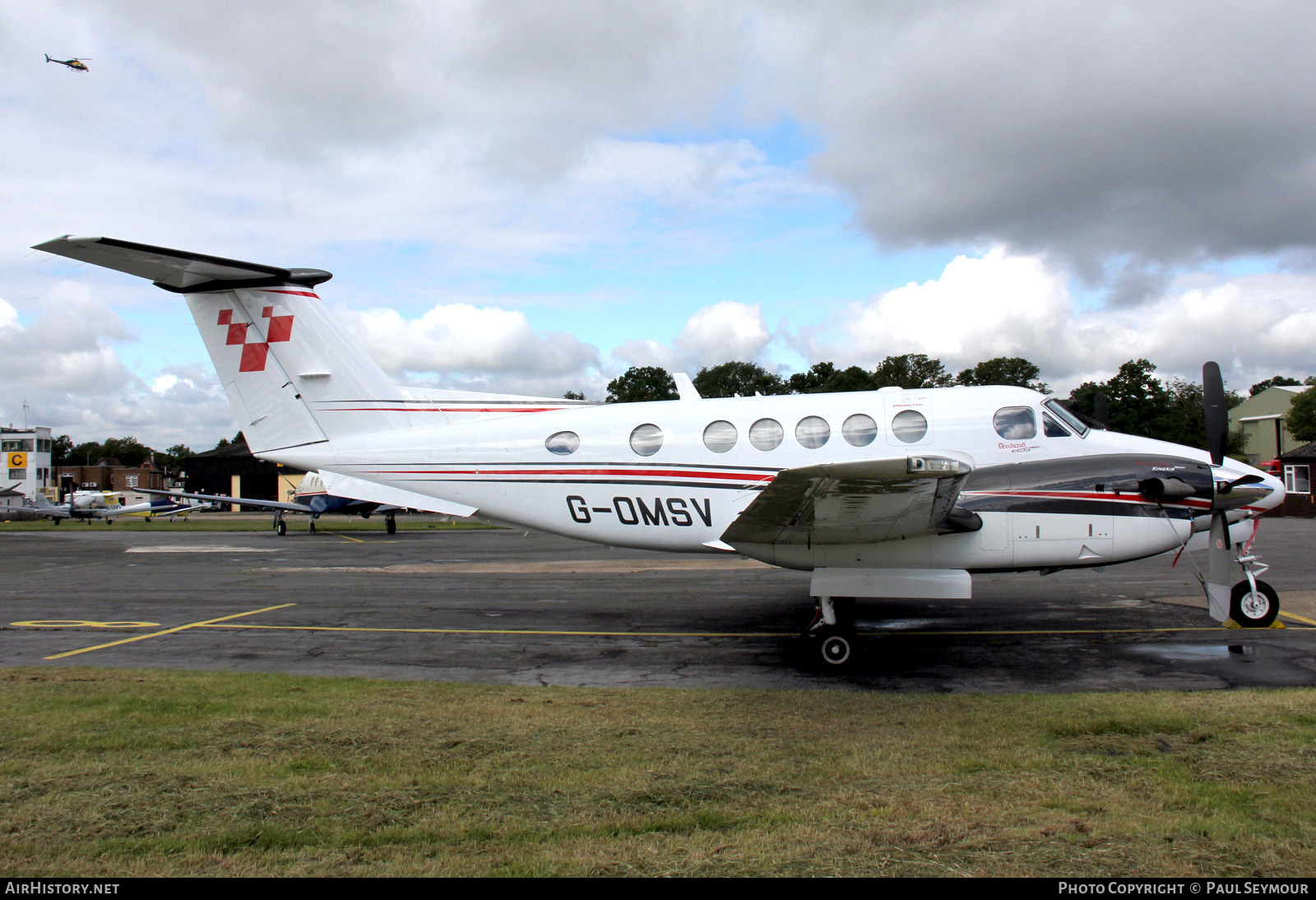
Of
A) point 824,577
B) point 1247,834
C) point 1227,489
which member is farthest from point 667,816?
point 1227,489

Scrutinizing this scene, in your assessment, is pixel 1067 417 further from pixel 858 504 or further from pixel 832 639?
pixel 832 639

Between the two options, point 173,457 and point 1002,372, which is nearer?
point 1002,372

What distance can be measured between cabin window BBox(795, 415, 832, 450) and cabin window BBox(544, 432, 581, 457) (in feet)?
9.57

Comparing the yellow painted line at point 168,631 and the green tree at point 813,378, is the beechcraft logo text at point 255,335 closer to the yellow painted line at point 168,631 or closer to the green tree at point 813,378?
the yellow painted line at point 168,631

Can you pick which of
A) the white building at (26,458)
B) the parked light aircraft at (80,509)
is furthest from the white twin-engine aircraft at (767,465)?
the white building at (26,458)

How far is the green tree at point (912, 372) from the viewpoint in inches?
2965

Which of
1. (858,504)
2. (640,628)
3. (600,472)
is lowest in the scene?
(640,628)

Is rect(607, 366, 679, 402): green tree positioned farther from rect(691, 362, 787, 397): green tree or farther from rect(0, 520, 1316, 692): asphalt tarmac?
rect(0, 520, 1316, 692): asphalt tarmac

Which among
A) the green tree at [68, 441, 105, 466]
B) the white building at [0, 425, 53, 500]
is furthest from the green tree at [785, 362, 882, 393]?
the green tree at [68, 441, 105, 466]

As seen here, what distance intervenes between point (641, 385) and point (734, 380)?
11.3 meters

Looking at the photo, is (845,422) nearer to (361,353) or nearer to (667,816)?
(667,816)

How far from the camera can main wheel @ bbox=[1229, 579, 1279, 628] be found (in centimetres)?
877

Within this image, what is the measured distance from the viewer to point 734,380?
89.3 m

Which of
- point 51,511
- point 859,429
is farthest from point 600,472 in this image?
point 51,511
